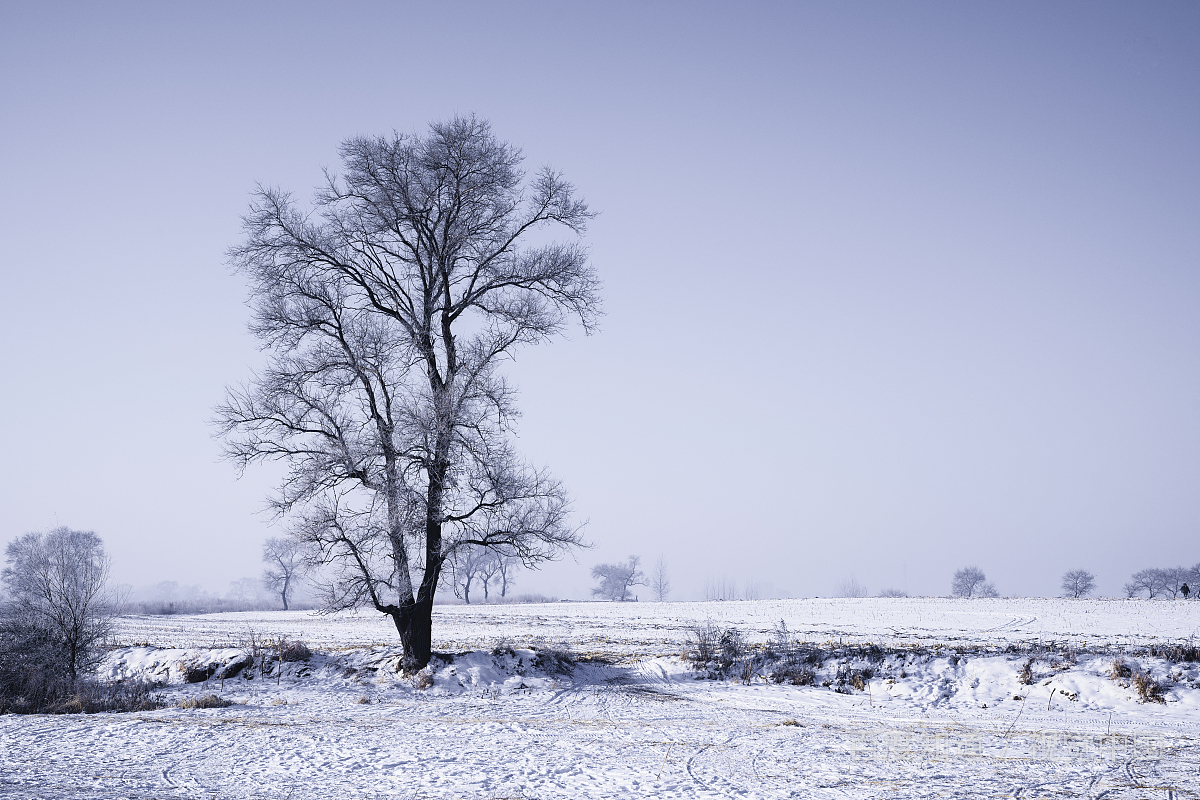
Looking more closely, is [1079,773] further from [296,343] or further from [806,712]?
[296,343]

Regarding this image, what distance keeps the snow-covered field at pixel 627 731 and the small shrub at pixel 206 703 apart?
49cm

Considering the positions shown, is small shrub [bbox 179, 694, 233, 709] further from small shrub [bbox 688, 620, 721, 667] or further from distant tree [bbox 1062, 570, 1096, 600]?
distant tree [bbox 1062, 570, 1096, 600]

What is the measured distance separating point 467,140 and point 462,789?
1618cm

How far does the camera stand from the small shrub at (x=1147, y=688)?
1669 cm

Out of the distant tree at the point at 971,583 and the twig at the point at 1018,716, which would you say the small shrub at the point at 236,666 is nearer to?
the twig at the point at 1018,716

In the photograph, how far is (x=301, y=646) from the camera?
21.1 metres

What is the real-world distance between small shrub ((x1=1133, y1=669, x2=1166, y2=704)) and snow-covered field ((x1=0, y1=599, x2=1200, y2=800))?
19 cm

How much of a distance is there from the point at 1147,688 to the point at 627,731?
1220 centimetres

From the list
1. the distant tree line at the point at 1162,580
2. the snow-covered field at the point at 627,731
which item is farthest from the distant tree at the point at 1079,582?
the snow-covered field at the point at 627,731

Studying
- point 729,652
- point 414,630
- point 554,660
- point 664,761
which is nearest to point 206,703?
point 414,630

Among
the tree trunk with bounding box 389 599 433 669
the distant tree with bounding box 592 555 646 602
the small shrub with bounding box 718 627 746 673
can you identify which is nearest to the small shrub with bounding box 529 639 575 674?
the tree trunk with bounding box 389 599 433 669

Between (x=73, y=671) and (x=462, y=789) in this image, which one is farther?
(x=73, y=671)

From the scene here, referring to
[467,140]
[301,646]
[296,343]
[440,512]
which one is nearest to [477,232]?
[467,140]

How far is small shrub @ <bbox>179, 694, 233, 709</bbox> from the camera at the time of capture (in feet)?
52.0
